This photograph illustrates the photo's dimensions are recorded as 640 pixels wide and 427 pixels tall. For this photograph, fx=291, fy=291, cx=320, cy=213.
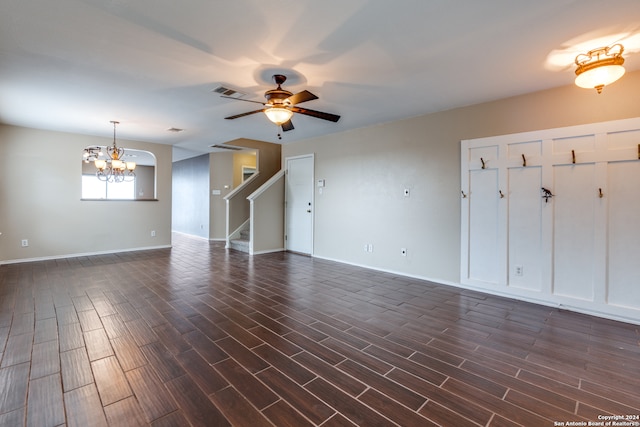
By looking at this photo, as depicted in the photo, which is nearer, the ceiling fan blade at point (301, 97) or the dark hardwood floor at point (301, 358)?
the dark hardwood floor at point (301, 358)

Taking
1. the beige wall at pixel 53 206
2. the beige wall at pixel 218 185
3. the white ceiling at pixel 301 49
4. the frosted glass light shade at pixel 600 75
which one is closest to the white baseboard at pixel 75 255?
the beige wall at pixel 53 206

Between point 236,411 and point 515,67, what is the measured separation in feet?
11.9

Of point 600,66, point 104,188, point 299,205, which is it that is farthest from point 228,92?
point 104,188

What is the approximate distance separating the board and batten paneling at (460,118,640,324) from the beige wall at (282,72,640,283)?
6.3 inches

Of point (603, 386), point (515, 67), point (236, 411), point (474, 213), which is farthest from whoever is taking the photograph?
point (474, 213)

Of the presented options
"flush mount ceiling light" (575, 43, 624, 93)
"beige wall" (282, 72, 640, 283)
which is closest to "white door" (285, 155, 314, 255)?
"beige wall" (282, 72, 640, 283)

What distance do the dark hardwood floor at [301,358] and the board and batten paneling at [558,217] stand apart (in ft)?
1.01

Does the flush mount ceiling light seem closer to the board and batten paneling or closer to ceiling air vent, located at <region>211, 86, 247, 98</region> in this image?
the board and batten paneling

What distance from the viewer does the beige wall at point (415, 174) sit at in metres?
3.25

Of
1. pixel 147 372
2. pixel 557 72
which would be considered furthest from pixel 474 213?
pixel 147 372

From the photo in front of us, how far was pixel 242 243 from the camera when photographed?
22.3 feet

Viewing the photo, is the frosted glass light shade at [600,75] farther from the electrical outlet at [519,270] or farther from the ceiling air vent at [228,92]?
the ceiling air vent at [228,92]

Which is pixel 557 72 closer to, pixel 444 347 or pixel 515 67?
pixel 515 67

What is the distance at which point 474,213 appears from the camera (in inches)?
153
